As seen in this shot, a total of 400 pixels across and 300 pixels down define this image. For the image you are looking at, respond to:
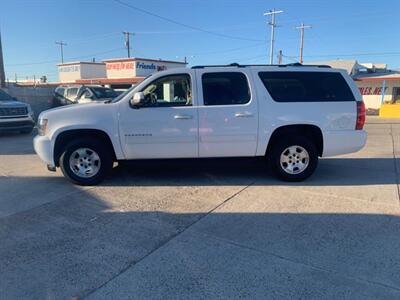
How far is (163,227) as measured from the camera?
428 centimetres

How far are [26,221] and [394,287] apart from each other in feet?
13.8

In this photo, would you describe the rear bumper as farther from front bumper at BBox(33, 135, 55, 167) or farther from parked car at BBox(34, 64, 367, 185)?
front bumper at BBox(33, 135, 55, 167)

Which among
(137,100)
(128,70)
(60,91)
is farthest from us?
(128,70)

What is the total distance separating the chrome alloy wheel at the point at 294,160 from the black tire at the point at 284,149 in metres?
0.04

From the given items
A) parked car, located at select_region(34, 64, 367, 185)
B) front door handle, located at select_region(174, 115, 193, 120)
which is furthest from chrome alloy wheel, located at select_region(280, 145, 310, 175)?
front door handle, located at select_region(174, 115, 193, 120)

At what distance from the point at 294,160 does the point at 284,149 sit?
29 centimetres

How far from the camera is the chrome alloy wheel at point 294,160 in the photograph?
20.1 feet

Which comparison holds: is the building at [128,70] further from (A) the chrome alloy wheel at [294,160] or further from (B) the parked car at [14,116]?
(A) the chrome alloy wheel at [294,160]

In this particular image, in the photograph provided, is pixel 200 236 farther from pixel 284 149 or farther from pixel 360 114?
pixel 360 114

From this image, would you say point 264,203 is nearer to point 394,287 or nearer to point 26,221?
point 394,287

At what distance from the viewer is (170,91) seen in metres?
5.97

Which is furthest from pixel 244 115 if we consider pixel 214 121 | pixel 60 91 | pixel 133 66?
pixel 133 66

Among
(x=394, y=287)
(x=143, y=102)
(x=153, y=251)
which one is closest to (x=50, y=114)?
(x=143, y=102)

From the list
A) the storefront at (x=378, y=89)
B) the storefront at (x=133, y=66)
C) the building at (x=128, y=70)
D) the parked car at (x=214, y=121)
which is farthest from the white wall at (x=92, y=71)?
the parked car at (x=214, y=121)
